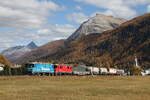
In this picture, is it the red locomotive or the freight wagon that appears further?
the freight wagon

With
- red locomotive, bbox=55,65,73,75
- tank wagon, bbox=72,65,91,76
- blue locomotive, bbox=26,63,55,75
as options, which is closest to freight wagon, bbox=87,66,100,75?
tank wagon, bbox=72,65,91,76

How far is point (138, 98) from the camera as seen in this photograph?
3553cm

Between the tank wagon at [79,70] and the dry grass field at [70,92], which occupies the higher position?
the tank wagon at [79,70]

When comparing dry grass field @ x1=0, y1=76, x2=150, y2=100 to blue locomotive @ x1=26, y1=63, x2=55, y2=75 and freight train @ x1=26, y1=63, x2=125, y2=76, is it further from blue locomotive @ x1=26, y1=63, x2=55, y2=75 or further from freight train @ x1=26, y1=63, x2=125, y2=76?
freight train @ x1=26, y1=63, x2=125, y2=76

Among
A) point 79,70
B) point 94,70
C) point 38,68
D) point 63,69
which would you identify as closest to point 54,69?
point 63,69

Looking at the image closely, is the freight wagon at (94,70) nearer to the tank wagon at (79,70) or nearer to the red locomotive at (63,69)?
the tank wagon at (79,70)

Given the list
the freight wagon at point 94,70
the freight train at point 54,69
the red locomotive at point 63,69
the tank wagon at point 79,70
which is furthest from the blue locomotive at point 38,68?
the freight wagon at point 94,70

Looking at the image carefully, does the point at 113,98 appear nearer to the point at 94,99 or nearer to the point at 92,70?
the point at 94,99

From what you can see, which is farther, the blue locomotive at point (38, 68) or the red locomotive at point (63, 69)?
the red locomotive at point (63, 69)

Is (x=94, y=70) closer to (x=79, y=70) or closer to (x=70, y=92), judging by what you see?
(x=79, y=70)

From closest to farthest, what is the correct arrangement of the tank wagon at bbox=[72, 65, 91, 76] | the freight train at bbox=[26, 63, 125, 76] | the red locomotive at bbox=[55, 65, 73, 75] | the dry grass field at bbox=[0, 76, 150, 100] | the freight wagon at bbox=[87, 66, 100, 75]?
1. the dry grass field at bbox=[0, 76, 150, 100]
2. the freight train at bbox=[26, 63, 125, 76]
3. the red locomotive at bbox=[55, 65, 73, 75]
4. the tank wagon at bbox=[72, 65, 91, 76]
5. the freight wagon at bbox=[87, 66, 100, 75]

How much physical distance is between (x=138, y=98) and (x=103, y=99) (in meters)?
5.15

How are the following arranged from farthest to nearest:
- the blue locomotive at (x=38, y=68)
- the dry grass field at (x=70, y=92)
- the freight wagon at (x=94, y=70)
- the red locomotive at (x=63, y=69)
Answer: the freight wagon at (x=94, y=70) < the red locomotive at (x=63, y=69) < the blue locomotive at (x=38, y=68) < the dry grass field at (x=70, y=92)

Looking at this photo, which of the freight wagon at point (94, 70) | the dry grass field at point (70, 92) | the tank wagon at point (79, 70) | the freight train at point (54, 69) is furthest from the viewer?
the freight wagon at point (94, 70)
